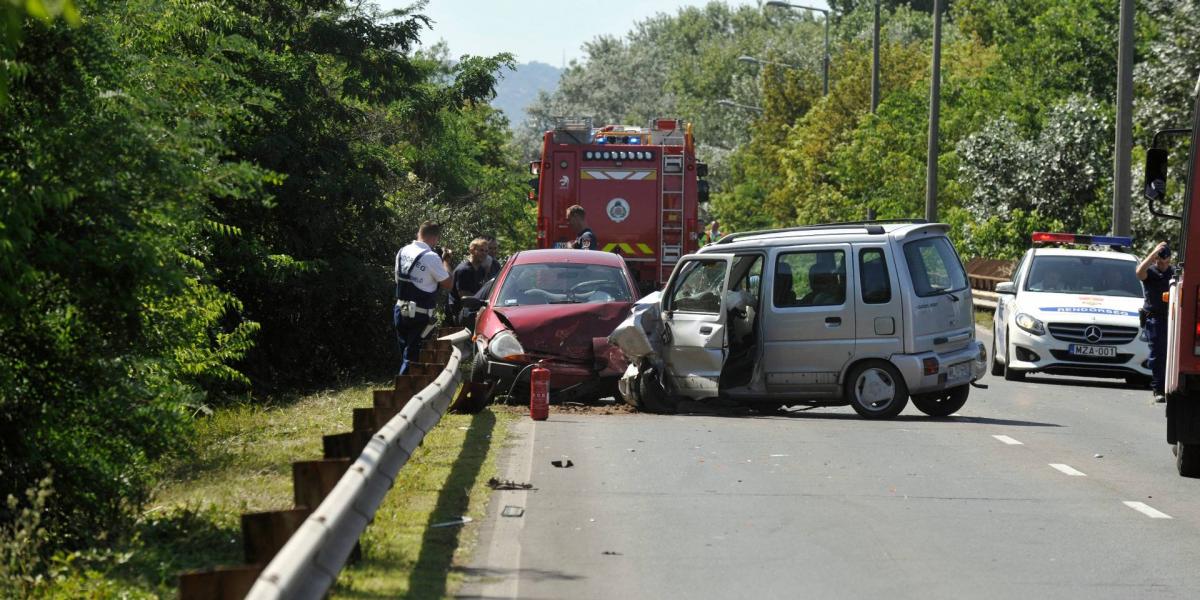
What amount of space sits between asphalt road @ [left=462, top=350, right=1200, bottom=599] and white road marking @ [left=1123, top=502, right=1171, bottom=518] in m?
0.02

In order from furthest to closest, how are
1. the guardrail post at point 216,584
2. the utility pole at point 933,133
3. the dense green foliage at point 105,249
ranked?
the utility pole at point 933,133 < the dense green foliage at point 105,249 < the guardrail post at point 216,584

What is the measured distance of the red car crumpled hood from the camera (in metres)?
16.2

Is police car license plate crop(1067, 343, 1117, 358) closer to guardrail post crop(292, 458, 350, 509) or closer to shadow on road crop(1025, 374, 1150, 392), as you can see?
shadow on road crop(1025, 374, 1150, 392)

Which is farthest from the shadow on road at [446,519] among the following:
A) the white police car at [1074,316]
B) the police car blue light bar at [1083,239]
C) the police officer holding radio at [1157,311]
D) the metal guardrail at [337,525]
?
the police car blue light bar at [1083,239]

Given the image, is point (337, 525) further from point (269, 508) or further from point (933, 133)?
point (933, 133)

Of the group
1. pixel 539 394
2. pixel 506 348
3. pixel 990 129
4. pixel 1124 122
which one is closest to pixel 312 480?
pixel 539 394

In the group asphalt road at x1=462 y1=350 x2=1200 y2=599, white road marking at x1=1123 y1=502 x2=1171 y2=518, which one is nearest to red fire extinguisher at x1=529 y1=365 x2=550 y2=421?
asphalt road at x1=462 y1=350 x2=1200 y2=599

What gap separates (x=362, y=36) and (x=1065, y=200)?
852 inches

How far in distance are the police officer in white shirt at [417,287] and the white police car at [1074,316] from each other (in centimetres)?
810

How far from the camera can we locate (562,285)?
17.5 meters

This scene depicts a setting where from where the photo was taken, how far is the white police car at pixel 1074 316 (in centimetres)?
2075

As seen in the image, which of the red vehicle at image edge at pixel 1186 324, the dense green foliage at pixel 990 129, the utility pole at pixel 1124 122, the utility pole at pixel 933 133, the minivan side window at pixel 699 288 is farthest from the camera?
the dense green foliage at pixel 990 129

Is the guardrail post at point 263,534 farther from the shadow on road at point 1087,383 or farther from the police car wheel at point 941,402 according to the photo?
the shadow on road at point 1087,383

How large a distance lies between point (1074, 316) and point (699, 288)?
6723 mm
